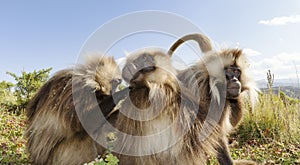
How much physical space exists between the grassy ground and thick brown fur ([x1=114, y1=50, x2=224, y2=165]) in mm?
1306

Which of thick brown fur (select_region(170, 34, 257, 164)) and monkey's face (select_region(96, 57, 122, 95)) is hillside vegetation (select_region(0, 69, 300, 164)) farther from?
monkey's face (select_region(96, 57, 122, 95))

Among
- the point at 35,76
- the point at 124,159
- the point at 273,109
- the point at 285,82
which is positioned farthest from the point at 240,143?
the point at 35,76

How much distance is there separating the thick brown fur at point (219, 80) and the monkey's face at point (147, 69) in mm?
349

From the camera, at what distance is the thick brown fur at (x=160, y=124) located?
237 cm

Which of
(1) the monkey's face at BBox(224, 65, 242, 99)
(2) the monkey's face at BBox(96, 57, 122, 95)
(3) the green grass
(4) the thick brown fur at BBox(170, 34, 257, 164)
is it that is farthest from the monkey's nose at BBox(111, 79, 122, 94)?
(3) the green grass

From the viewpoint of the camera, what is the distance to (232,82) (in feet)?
9.74

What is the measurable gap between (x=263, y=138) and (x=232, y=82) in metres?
2.95

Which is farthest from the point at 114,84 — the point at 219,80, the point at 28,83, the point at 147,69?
the point at 28,83

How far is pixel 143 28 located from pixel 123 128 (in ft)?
3.26

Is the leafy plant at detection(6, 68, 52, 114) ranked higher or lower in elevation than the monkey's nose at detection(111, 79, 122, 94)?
lower

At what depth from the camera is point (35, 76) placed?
9.72 meters

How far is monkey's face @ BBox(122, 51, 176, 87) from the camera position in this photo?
249cm

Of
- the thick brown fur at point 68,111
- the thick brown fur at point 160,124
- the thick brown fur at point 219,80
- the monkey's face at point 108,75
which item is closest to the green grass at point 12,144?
the thick brown fur at point 68,111

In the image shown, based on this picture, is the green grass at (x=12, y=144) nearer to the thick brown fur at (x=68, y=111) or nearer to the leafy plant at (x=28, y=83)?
the thick brown fur at (x=68, y=111)
